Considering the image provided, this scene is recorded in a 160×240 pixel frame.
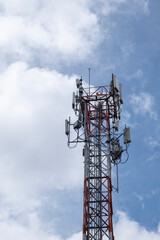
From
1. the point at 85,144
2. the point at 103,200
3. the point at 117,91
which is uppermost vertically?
the point at 117,91

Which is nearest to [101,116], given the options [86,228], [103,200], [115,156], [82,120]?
[82,120]

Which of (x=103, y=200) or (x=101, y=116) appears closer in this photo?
(x=103, y=200)

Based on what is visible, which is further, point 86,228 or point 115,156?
point 115,156

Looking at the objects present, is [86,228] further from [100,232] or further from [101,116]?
[101,116]

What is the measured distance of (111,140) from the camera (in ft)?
140

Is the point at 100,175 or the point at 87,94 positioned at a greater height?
the point at 87,94

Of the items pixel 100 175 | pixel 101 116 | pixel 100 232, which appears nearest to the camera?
pixel 100 232

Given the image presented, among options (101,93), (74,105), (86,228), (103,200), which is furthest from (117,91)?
(86,228)

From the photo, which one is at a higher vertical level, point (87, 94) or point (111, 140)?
point (87, 94)

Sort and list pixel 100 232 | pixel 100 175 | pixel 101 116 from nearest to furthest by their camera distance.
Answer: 1. pixel 100 232
2. pixel 100 175
3. pixel 101 116

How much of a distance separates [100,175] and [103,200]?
2.52 meters

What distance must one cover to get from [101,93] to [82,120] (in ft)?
11.8

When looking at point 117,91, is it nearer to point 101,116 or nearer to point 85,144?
point 101,116

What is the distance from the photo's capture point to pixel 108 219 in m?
38.5
